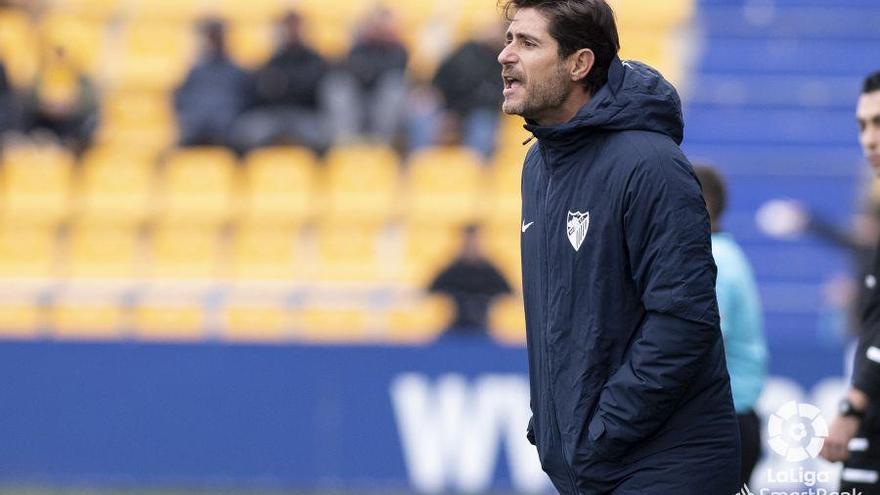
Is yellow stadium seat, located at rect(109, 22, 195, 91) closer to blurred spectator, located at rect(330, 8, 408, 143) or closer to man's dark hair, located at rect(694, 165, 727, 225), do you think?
blurred spectator, located at rect(330, 8, 408, 143)

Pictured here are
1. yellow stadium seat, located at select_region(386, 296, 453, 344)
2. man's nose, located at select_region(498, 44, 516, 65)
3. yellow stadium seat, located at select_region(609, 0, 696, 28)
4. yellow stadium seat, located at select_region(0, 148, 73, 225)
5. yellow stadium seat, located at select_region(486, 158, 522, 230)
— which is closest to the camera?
man's nose, located at select_region(498, 44, 516, 65)

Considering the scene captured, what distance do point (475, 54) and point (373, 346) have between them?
345 centimetres

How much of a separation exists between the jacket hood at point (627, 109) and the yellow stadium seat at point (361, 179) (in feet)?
30.7

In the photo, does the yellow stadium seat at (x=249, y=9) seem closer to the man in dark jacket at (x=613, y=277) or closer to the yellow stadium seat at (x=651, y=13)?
the yellow stadium seat at (x=651, y=13)

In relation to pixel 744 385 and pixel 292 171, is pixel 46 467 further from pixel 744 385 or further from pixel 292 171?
pixel 744 385

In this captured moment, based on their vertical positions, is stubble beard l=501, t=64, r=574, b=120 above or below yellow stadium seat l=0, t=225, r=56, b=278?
above

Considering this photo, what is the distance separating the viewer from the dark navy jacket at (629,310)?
411cm

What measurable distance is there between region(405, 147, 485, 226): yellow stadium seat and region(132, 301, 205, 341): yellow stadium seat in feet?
7.52

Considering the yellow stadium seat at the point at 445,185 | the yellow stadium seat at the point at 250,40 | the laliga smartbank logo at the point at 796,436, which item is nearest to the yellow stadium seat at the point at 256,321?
the yellow stadium seat at the point at 445,185

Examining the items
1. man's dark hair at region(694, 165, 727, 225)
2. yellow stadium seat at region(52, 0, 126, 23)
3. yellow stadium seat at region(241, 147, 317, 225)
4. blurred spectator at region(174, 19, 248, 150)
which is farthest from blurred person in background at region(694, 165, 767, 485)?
yellow stadium seat at region(52, 0, 126, 23)

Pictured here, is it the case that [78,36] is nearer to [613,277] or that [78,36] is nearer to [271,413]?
[271,413]

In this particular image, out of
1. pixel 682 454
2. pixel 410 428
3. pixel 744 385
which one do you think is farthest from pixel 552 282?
pixel 410 428

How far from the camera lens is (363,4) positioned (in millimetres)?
16359

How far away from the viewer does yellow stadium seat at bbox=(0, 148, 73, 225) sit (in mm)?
13945
